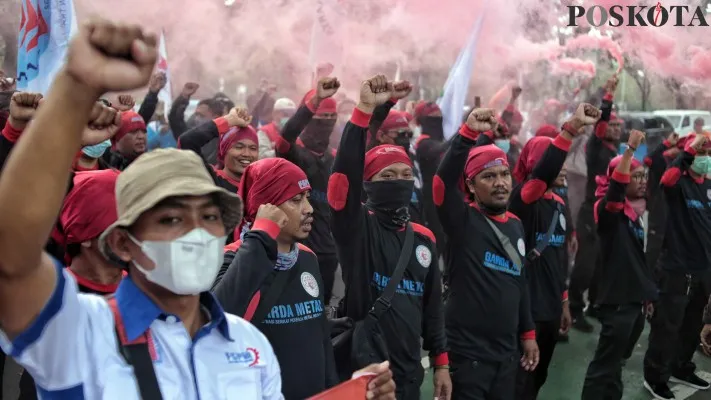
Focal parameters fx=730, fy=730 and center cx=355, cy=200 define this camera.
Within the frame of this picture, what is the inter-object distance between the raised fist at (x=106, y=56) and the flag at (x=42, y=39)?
14.6 feet

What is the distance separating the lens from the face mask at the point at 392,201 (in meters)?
3.89

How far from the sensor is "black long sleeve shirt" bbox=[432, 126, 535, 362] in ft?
14.3

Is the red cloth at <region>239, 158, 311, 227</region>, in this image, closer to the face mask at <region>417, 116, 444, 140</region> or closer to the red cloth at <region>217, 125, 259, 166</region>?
the red cloth at <region>217, 125, 259, 166</region>

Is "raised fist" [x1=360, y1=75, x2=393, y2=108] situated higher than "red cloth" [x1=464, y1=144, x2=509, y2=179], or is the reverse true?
"raised fist" [x1=360, y1=75, x2=393, y2=108]

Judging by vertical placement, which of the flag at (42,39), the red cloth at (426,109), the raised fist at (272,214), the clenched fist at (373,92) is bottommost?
the raised fist at (272,214)

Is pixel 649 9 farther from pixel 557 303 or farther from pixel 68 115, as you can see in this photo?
pixel 68 115

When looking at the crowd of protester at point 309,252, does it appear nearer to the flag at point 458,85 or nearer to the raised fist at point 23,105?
the raised fist at point 23,105

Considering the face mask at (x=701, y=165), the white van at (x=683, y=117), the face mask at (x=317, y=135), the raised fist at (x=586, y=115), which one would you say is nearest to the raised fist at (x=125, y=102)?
the face mask at (x=317, y=135)

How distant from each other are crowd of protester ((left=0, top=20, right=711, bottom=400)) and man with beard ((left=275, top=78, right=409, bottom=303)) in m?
0.02

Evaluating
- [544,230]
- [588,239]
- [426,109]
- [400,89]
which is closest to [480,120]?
[400,89]

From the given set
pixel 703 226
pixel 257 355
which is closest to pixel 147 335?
pixel 257 355

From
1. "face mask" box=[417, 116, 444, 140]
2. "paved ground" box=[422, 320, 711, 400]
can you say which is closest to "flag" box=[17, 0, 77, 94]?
"paved ground" box=[422, 320, 711, 400]

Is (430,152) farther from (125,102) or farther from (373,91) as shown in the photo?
(373,91)

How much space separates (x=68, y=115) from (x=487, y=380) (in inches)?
135
